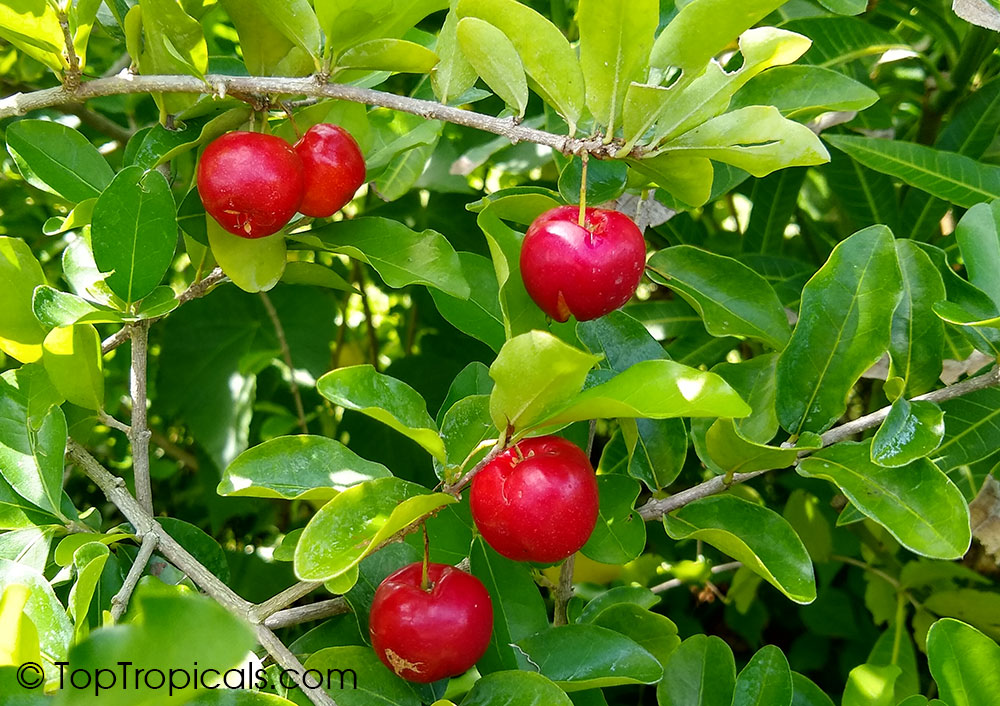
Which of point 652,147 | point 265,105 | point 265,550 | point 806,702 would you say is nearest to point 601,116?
point 652,147

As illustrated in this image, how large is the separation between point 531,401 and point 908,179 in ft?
2.25

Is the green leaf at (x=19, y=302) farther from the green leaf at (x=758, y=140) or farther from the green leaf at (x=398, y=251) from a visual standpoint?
the green leaf at (x=758, y=140)

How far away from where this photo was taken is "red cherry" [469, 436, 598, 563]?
642 mm

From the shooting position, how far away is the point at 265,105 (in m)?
0.80

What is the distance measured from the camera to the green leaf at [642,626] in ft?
2.79

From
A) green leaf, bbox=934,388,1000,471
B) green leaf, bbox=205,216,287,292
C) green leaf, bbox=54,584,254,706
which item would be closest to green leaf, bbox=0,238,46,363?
green leaf, bbox=205,216,287,292

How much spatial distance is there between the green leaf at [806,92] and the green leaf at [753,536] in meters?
0.35

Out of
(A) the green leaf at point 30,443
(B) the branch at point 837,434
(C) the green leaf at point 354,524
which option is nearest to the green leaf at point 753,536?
(B) the branch at point 837,434

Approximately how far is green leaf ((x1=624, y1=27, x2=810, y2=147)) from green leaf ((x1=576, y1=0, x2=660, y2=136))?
27 millimetres

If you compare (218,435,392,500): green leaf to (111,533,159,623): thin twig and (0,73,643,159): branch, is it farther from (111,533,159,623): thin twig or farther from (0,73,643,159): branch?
(0,73,643,159): branch

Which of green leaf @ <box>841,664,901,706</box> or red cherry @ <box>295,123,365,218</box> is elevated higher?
red cherry @ <box>295,123,365,218</box>

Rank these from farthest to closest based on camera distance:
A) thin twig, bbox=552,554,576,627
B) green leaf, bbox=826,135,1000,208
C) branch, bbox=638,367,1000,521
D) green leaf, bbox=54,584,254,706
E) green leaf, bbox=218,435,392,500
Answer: green leaf, bbox=826,135,1000,208 < thin twig, bbox=552,554,576,627 < branch, bbox=638,367,1000,521 < green leaf, bbox=218,435,392,500 < green leaf, bbox=54,584,254,706

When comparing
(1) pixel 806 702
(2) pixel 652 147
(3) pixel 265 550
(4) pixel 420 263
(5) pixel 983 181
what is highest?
(2) pixel 652 147

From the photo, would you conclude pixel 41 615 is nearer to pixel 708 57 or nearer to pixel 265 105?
pixel 265 105
